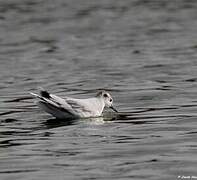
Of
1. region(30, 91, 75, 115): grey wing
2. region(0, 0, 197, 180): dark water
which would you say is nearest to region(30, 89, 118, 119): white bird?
region(30, 91, 75, 115): grey wing

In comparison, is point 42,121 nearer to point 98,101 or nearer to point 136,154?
point 98,101

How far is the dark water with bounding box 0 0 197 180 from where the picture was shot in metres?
12.9

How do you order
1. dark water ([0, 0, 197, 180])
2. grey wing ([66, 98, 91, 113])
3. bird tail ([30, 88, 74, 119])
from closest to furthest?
dark water ([0, 0, 197, 180]), bird tail ([30, 88, 74, 119]), grey wing ([66, 98, 91, 113])

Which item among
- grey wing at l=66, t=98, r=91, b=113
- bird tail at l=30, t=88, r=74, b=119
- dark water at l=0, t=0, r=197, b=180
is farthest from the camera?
grey wing at l=66, t=98, r=91, b=113

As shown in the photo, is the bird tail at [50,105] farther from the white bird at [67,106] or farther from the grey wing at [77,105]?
the grey wing at [77,105]

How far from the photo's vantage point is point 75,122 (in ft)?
55.3

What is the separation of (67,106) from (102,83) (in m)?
6.15

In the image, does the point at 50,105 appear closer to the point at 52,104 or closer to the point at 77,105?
the point at 52,104

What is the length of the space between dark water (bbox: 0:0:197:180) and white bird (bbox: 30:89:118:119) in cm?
24

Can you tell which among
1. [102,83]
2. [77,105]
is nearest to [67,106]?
[77,105]

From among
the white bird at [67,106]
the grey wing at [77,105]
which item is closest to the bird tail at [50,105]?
the white bird at [67,106]

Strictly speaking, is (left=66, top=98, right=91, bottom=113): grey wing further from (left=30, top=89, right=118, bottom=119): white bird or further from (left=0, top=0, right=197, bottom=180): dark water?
(left=0, top=0, right=197, bottom=180): dark water

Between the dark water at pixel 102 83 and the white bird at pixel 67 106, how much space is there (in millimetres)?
238

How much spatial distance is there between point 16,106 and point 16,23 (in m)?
18.5
